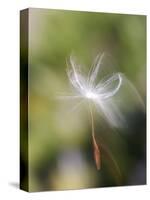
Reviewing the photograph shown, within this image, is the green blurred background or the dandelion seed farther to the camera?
the dandelion seed

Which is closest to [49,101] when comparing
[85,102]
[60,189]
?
[85,102]

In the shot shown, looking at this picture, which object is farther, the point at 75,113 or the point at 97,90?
the point at 97,90

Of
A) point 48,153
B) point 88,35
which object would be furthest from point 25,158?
point 88,35

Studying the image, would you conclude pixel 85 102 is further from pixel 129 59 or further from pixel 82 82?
pixel 129 59

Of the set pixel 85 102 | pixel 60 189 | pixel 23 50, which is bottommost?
pixel 60 189

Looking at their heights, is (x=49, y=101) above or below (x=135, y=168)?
above

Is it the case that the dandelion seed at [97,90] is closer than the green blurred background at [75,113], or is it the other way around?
the green blurred background at [75,113]

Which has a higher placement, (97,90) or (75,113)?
(97,90)

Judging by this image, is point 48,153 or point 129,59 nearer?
point 48,153
